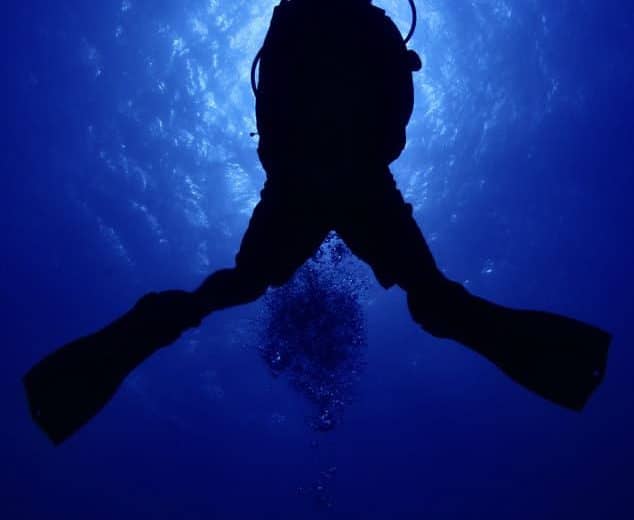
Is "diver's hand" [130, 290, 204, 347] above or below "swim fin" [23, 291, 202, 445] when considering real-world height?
above

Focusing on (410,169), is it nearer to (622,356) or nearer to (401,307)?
(401,307)

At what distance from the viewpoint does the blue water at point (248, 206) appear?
555 inches

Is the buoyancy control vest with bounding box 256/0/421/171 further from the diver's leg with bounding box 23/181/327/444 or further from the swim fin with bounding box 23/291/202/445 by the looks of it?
the swim fin with bounding box 23/291/202/445

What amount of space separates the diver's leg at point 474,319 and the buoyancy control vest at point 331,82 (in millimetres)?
305

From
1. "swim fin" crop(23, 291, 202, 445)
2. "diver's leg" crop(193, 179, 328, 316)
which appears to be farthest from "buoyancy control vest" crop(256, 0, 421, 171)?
"swim fin" crop(23, 291, 202, 445)

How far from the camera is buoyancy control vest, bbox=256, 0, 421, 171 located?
2316 millimetres

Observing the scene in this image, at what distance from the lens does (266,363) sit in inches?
993

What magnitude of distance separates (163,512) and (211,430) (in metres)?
16.6

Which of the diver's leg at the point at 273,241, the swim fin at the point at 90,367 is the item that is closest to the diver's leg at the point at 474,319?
the diver's leg at the point at 273,241

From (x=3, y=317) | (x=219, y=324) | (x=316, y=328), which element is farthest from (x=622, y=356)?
(x=3, y=317)

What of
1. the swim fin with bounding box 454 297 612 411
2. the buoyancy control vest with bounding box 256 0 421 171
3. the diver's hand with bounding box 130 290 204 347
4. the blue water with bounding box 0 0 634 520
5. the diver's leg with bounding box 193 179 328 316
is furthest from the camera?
the blue water with bounding box 0 0 634 520

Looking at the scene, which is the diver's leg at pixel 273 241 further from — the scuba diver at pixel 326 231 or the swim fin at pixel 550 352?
the swim fin at pixel 550 352

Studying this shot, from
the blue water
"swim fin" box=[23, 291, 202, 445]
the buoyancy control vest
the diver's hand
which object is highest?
the blue water

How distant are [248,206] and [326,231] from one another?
47.8ft
